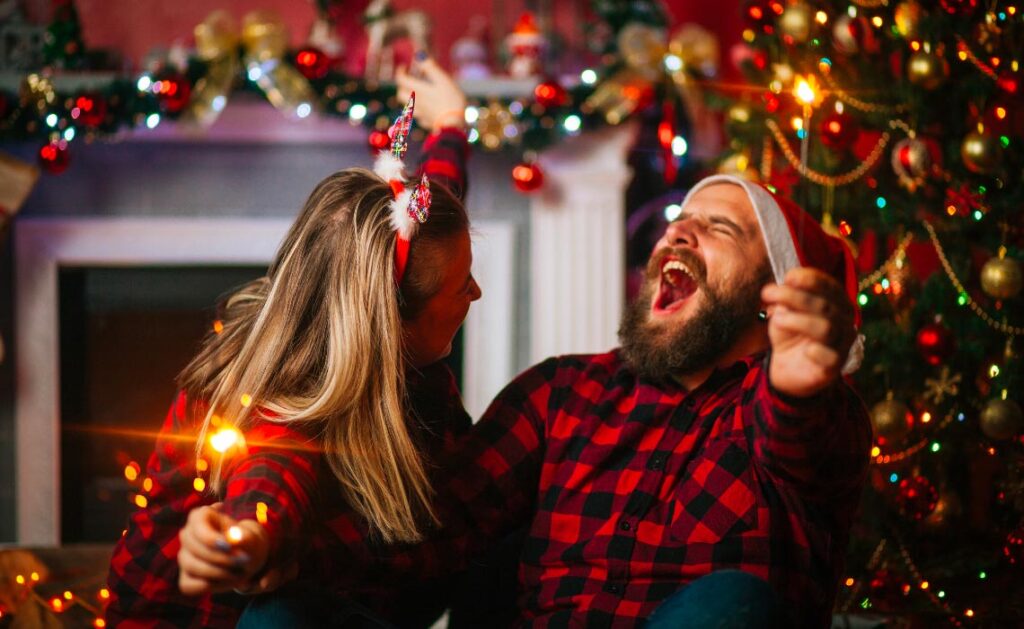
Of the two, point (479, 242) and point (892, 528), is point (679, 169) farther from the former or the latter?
point (892, 528)

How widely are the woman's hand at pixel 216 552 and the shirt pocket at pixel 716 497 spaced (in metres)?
0.62

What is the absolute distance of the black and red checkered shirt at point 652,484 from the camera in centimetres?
127

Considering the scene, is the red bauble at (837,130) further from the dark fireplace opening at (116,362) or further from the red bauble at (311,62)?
the dark fireplace opening at (116,362)

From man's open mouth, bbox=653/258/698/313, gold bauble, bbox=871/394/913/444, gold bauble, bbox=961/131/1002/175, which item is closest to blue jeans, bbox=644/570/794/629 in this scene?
man's open mouth, bbox=653/258/698/313

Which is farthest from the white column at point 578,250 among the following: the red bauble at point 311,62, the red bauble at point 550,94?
the red bauble at point 311,62

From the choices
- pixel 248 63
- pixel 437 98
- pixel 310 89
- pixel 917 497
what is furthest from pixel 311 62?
pixel 917 497

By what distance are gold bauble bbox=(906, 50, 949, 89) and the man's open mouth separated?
736 mm

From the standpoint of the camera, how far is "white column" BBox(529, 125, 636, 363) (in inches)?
114

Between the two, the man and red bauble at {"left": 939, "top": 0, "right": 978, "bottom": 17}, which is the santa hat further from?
red bauble at {"left": 939, "top": 0, "right": 978, "bottom": 17}

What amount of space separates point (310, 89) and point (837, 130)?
52.2 inches

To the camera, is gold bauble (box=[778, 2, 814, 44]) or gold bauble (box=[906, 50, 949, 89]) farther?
gold bauble (box=[778, 2, 814, 44])

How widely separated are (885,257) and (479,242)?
1142 millimetres

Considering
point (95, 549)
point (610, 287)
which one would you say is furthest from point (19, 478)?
point (610, 287)

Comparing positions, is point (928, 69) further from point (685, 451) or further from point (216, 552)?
point (216, 552)
